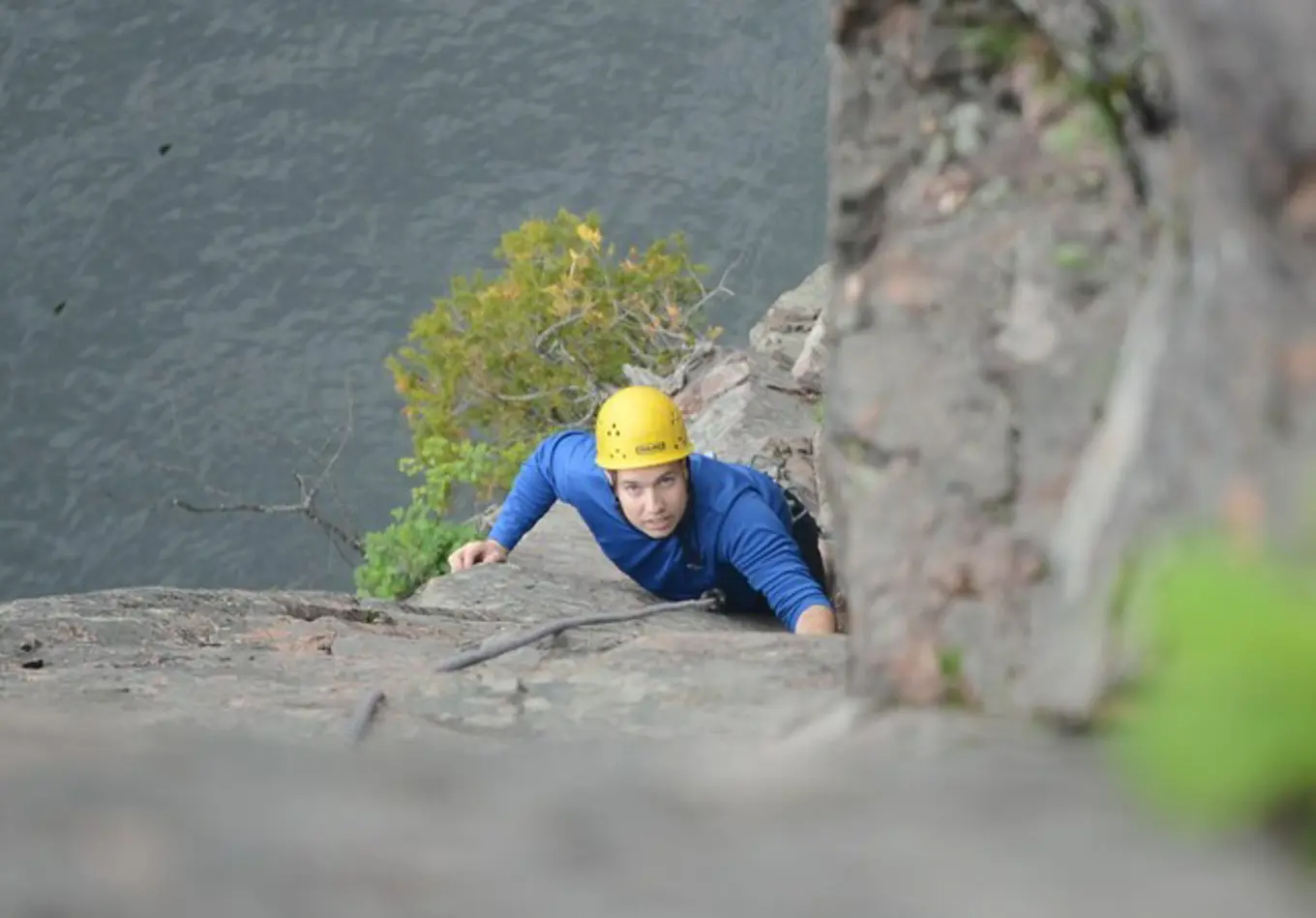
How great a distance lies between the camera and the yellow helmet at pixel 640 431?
5.73 m

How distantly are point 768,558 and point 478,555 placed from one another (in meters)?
1.56

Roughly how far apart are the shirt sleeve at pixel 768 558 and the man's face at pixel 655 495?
210 mm

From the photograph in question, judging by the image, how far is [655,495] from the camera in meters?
5.79

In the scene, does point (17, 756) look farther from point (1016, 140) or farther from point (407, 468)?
point (407, 468)

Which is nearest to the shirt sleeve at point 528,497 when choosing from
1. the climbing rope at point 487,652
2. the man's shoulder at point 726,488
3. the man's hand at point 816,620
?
the man's shoulder at point 726,488

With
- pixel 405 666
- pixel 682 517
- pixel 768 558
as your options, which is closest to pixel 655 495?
pixel 682 517

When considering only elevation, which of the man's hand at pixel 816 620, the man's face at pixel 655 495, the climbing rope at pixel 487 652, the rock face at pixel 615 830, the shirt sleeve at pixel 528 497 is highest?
the rock face at pixel 615 830

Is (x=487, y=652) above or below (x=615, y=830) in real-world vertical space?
below

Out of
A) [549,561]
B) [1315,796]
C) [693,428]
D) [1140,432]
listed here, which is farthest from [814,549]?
[1315,796]

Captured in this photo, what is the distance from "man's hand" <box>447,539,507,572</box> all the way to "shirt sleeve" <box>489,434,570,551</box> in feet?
0.38

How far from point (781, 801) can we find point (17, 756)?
72 cm

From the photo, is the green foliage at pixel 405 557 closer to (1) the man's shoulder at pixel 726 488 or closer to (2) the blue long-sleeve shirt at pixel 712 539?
(2) the blue long-sleeve shirt at pixel 712 539

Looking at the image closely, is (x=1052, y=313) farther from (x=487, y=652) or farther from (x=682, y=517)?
(x=682, y=517)

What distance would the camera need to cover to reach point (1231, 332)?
1379mm
